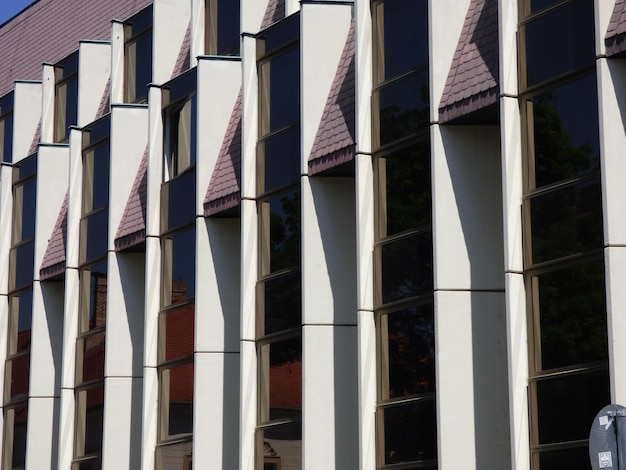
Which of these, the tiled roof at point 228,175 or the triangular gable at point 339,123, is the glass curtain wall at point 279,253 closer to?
the tiled roof at point 228,175

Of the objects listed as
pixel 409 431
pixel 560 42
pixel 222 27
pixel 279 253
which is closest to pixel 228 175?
pixel 279 253

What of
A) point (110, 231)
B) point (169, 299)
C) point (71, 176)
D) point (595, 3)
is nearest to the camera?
point (595, 3)

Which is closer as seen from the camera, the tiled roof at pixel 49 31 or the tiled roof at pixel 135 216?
the tiled roof at pixel 135 216

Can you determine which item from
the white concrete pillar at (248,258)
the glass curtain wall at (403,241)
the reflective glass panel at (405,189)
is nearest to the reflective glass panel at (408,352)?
the glass curtain wall at (403,241)

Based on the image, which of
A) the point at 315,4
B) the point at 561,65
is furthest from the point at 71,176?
the point at 561,65

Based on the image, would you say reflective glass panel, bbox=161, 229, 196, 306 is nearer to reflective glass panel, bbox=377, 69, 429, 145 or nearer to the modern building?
the modern building

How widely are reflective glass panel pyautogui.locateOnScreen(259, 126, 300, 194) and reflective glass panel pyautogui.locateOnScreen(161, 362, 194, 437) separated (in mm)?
4012

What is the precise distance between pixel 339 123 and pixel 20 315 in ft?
42.9

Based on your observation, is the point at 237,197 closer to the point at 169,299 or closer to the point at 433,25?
the point at 169,299

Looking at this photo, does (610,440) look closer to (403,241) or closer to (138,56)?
(403,241)

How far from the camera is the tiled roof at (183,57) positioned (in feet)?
100

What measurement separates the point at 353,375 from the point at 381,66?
4.94 m

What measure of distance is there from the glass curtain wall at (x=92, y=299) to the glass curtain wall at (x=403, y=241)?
945 centimetres

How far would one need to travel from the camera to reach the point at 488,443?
20109 mm
